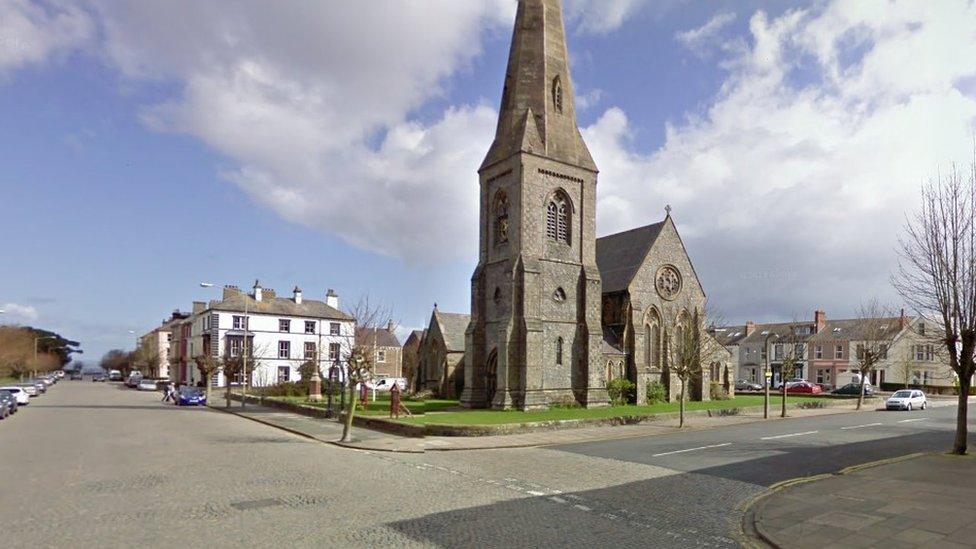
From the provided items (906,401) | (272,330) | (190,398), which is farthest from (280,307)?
(906,401)

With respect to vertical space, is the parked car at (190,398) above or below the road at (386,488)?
below

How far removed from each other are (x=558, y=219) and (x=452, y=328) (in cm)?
1725

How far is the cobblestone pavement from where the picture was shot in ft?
29.9

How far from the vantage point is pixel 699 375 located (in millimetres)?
43375

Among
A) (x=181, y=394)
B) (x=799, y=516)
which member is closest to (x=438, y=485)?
(x=799, y=516)

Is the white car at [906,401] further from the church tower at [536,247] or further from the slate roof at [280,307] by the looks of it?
the slate roof at [280,307]

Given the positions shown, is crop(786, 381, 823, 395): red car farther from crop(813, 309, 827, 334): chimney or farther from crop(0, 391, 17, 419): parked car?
crop(0, 391, 17, 419): parked car

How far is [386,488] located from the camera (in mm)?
12914

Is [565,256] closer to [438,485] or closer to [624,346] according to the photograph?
[624,346]

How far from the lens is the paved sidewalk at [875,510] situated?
351 inches

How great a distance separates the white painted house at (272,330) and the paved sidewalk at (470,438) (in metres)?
33.7

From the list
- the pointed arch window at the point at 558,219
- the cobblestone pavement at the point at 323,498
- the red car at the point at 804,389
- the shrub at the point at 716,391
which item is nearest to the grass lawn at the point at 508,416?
the cobblestone pavement at the point at 323,498

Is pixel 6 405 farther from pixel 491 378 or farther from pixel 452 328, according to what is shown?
pixel 452 328

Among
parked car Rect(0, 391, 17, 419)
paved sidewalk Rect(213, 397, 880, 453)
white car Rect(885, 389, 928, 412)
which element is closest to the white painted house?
parked car Rect(0, 391, 17, 419)
